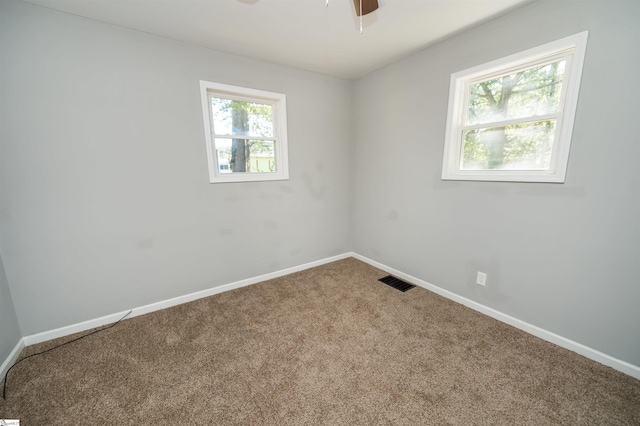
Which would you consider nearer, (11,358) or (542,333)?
(11,358)

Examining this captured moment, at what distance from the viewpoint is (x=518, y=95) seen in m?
1.94

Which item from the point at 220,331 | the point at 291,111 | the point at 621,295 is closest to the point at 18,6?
the point at 291,111

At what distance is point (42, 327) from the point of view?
1917mm

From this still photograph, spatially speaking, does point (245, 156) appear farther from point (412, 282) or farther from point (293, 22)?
point (412, 282)

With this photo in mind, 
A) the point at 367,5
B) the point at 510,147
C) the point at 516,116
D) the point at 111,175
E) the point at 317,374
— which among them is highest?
the point at 367,5

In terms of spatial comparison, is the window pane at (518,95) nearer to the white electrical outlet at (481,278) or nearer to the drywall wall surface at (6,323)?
the white electrical outlet at (481,278)

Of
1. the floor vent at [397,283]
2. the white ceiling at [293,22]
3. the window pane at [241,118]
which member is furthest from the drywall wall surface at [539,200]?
the window pane at [241,118]

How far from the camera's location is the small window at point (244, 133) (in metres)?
2.44

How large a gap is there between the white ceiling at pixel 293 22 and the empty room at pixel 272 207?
20 millimetres

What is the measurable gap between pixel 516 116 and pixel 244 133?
8.51 feet

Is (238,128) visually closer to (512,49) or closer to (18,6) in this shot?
(18,6)

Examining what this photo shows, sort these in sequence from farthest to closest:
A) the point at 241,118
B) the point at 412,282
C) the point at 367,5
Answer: the point at 412,282
the point at 241,118
the point at 367,5

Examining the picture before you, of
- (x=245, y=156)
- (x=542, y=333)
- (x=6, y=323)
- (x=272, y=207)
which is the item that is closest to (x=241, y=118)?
(x=245, y=156)

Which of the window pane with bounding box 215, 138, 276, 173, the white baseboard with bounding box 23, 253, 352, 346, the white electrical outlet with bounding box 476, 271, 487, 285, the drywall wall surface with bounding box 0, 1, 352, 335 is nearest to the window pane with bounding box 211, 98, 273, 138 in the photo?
the window pane with bounding box 215, 138, 276, 173
